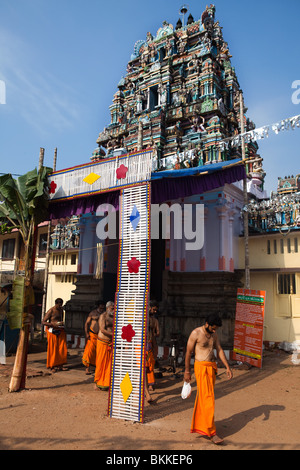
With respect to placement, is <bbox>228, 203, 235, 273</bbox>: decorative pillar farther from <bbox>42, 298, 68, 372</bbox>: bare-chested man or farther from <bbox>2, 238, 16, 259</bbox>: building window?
<bbox>2, 238, 16, 259</bbox>: building window

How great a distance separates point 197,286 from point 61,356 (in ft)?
16.5

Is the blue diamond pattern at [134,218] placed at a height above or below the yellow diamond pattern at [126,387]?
above

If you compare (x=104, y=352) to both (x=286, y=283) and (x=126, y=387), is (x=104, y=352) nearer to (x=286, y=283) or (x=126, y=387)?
(x=126, y=387)

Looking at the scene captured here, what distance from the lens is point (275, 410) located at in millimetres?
6328

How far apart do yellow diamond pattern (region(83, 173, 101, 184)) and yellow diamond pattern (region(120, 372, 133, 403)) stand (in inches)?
169

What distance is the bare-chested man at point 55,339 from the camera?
9734 millimetres

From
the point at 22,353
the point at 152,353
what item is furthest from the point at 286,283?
the point at 22,353

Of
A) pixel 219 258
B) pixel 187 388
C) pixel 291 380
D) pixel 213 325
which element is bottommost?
pixel 291 380

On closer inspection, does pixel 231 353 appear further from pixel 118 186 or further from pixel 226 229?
pixel 118 186

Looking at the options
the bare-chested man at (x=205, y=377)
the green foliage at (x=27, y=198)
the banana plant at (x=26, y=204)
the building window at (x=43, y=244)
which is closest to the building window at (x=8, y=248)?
the building window at (x=43, y=244)

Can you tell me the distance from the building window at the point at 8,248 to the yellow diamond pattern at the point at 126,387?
54.7 ft

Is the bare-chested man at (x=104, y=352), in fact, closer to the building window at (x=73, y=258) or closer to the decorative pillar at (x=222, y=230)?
the decorative pillar at (x=222, y=230)

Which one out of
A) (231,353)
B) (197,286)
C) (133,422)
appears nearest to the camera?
(133,422)

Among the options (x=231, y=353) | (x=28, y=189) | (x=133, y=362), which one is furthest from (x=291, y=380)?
(x=28, y=189)
